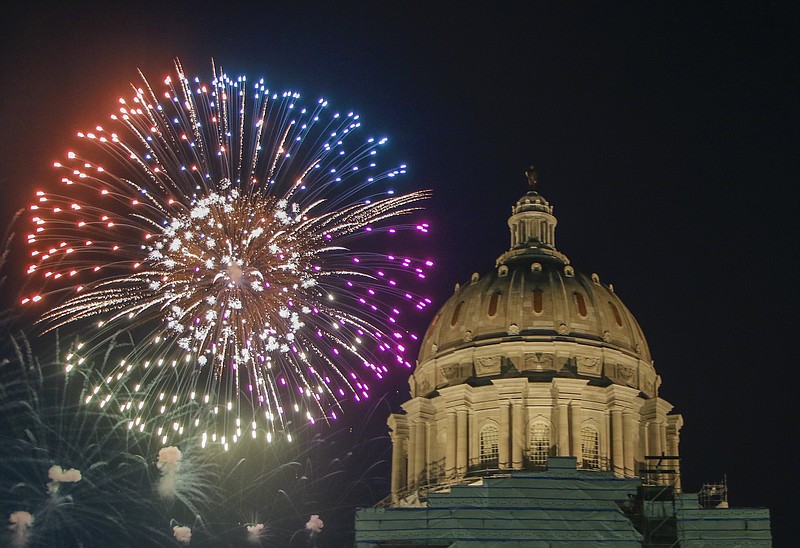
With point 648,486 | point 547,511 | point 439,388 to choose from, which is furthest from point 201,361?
point 439,388

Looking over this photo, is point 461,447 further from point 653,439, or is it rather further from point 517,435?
point 653,439

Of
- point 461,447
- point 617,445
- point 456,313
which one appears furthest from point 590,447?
point 456,313

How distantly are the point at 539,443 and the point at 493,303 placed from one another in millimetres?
11623

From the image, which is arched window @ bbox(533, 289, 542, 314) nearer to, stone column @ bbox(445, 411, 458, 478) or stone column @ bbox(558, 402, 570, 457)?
stone column @ bbox(558, 402, 570, 457)

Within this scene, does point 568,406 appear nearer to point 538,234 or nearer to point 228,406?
point 538,234

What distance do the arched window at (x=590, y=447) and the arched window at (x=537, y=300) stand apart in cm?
926

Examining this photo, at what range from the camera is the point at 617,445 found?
295 ft

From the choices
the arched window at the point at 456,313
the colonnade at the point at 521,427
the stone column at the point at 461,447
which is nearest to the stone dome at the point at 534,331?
the arched window at the point at 456,313

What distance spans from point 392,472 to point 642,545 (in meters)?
30.6

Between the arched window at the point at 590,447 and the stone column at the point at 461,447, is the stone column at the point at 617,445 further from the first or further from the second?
the stone column at the point at 461,447

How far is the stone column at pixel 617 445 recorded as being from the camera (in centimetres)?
8912

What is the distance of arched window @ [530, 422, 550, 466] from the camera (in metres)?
88.8

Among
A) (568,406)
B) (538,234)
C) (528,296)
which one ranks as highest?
(538,234)

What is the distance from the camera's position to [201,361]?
59.9 m
